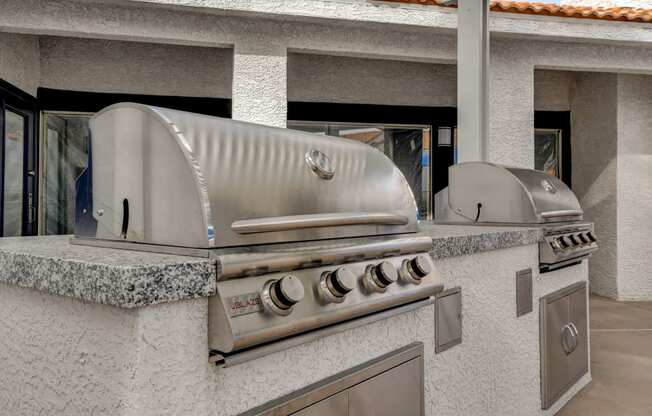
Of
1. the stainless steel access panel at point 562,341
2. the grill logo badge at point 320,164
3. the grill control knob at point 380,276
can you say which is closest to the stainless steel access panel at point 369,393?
the grill control knob at point 380,276

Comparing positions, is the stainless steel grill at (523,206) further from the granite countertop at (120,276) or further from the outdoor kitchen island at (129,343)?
the granite countertop at (120,276)

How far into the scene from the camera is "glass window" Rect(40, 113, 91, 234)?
580 centimetres

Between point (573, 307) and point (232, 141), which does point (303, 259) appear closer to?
point (232, 141)

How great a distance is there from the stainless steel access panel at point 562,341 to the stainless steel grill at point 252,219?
1341 millimetres

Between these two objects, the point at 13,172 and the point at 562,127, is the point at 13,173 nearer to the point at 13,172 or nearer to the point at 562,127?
the point at 13,172

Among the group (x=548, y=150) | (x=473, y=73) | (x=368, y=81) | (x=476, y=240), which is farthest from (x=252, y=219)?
(x=548, y=150)

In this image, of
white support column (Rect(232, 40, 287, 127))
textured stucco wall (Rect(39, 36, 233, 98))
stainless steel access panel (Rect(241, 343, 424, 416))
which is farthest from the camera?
textured stucco wall (Rect(39, 36, 233, 98))

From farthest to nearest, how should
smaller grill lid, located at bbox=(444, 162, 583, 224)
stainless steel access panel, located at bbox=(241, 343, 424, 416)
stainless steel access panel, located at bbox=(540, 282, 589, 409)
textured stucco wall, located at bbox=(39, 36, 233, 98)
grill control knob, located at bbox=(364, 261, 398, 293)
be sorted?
textured stucco wall, located at bbox=(39, 36, 233, 98), smaller grill lid, located at bbox=(444, 162, 583, 224), stainless steel access panel, located at bbox=(540, 282, 589, 409), grill control knob, located at bbox=(364, 261, 398, 293), stainless steel access panel, located at bbox=(241, 343, 424, 416)

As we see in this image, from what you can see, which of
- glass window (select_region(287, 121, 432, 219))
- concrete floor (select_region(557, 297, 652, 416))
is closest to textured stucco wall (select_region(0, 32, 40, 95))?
glass window (select_region(287, 121, 432, 219))

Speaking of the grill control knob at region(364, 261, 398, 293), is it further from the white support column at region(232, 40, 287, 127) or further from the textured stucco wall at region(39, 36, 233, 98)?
the textured stucco wall at region(39, 36, 233, 98)

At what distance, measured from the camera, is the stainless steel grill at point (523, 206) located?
2580mm

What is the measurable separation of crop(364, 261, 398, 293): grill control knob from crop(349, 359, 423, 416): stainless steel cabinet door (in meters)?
0.30

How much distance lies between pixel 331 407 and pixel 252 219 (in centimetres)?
55

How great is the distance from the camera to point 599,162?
692 cm
